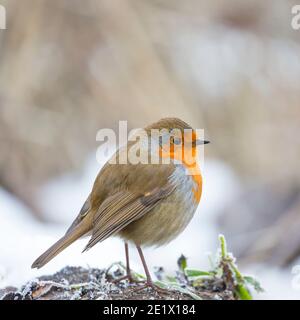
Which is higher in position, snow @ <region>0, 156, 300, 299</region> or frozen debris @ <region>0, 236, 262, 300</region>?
snow @ <region>0, 156, 300, 299</region>

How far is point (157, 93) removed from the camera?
7324mm

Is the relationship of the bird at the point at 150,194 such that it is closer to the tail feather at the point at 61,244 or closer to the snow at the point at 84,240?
the tail feather at the point at 61,244

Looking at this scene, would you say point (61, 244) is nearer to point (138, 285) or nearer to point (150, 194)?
point (138, 285)

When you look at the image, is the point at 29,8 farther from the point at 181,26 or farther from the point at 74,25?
the point at 181,26

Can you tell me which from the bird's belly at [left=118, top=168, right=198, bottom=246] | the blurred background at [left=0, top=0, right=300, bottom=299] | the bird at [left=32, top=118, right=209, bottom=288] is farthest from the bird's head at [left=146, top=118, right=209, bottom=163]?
the blurred background at [left=0, top=0, right=300, bottom=299]

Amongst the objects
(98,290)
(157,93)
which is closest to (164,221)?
(98,290)

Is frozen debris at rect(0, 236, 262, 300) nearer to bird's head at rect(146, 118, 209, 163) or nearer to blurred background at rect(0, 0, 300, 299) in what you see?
bird's head at rect(146, 118, 209, 163)

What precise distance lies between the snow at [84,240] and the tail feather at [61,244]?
27cm

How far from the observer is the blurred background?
23.0 ft


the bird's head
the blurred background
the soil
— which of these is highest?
the blurred background

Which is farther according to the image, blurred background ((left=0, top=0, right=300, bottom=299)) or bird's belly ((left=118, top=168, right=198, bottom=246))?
blurred background ((left=0, top=0, right=300, bottom=299))

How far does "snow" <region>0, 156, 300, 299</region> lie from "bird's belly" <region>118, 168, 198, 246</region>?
0.76ft

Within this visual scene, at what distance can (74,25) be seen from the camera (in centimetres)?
762

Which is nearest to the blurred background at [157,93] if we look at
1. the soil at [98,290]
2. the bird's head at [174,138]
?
the bird's head at [174,138]
